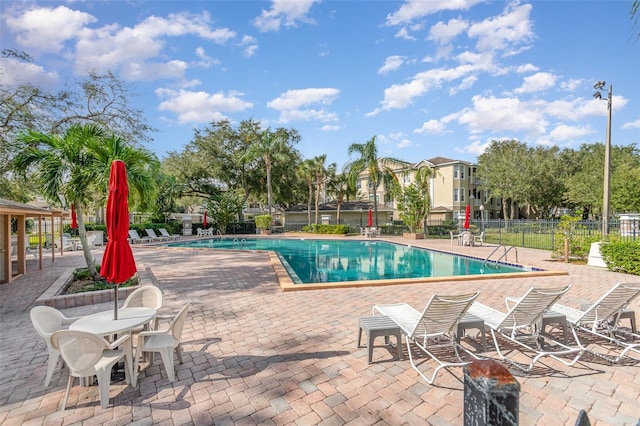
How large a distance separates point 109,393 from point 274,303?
3753 mm

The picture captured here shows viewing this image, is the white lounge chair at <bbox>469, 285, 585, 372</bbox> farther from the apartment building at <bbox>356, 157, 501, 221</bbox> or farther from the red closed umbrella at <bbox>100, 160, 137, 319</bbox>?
the apartment building at <bbox>356, 157, 501, 221</bbox>

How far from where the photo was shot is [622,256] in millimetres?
10281

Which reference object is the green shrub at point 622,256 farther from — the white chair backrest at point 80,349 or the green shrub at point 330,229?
the green shrub at point 330,229

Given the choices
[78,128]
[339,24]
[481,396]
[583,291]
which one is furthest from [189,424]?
[339,24]

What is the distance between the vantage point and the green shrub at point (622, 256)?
32.7 ft

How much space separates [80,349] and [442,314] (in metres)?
3.97

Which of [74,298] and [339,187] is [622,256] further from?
[339,187]

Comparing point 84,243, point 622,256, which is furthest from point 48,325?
point 622,256

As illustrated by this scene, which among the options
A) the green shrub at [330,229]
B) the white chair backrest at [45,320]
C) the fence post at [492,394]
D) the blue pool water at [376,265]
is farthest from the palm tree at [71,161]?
the green shrub at [330,229]

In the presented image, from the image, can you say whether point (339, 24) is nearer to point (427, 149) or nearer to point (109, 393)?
point (109, 393)

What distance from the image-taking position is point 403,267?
1394cm

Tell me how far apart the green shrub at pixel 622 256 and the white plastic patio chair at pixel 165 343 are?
516 inches

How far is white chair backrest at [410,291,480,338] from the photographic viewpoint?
3.83m

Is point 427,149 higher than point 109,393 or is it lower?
higher
